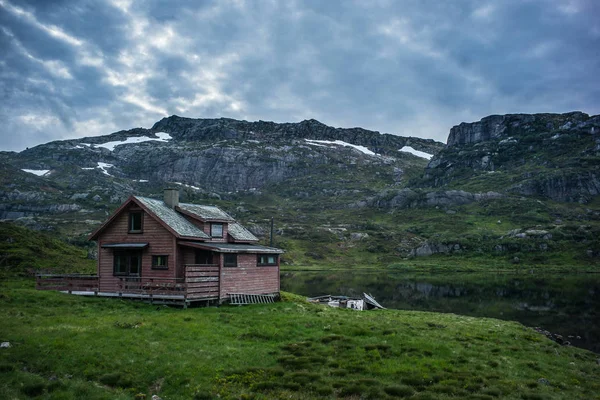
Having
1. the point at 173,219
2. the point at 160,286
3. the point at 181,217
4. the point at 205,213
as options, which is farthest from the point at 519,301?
the point at 160,286

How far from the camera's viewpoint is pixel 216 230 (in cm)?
4394

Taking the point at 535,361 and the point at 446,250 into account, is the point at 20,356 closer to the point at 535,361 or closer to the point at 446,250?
the point at 535,361

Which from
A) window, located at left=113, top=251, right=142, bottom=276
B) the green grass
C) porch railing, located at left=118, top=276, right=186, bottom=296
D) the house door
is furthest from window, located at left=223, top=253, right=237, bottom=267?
the green grass

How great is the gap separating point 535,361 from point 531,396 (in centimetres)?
729

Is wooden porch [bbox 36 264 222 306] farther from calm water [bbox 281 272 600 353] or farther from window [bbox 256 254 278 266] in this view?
calm water [bbox 281 272 600 353]

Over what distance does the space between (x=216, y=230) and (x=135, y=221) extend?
26.1 ft

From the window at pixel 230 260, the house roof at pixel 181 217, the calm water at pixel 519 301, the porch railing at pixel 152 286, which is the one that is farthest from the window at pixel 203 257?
the calm water at pixel 519 301

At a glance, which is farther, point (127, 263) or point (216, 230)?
point (216, 230)

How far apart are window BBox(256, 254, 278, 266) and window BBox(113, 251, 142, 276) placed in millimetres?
11261

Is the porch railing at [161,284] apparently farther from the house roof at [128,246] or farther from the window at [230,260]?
the house roof at [128,246]

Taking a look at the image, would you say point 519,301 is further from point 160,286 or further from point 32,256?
point 32,256

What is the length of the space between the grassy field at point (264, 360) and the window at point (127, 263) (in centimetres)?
1059

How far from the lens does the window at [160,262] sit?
38.2 meters

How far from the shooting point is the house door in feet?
127
